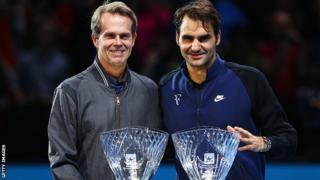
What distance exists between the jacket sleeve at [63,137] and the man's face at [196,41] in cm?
57

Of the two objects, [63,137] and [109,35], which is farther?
[109,35]

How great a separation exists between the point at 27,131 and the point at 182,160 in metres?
2.92

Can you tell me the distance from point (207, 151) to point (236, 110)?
13.7 inches

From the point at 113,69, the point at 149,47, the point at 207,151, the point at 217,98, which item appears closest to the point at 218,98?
the point at 217,98

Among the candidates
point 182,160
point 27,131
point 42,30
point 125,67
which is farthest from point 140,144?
point 42,30

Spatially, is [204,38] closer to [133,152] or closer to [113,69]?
[113,69]

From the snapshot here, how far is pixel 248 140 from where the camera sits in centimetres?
394

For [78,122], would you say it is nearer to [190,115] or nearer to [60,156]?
[60,156]

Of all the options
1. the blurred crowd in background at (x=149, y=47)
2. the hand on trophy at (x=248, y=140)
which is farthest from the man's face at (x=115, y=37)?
the blurred crowd in background at (x=149, y=47)

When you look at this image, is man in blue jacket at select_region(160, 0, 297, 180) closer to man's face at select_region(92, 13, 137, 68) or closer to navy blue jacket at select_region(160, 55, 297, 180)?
navy blue jacket at select_region(160, 55, 297, 180)

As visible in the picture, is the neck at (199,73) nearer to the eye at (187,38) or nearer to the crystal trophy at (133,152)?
the eye at (187,38)

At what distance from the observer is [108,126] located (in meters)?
4.06

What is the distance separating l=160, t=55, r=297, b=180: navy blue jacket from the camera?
4164 millimetres

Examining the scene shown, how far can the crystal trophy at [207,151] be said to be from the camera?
3.87 m
